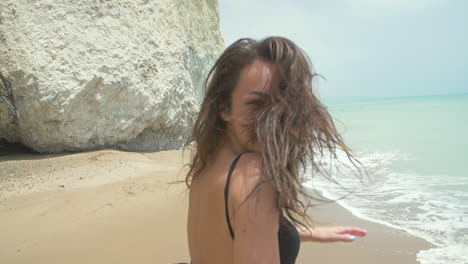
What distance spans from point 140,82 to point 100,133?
130 centimetres

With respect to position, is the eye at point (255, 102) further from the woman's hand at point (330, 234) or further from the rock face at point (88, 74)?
the rock face at point (88, 74)

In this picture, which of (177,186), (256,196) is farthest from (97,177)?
(256,196)

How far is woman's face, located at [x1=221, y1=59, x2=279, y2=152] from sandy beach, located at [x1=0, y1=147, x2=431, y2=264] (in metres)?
1.84

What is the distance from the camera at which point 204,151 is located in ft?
4.29

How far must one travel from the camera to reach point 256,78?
1.10 metres

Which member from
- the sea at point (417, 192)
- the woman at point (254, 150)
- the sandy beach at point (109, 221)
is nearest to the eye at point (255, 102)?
the woman at point (254, 150)

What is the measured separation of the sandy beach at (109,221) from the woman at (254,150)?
170 cm

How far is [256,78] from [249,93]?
0.19ft

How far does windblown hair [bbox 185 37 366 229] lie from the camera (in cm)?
99

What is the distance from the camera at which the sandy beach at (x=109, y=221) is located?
2.90m

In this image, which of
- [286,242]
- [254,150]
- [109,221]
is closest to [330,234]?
[286,242]

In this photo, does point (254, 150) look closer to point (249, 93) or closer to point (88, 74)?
point (249, 93)

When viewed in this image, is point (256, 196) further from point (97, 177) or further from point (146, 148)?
point (146, 148)

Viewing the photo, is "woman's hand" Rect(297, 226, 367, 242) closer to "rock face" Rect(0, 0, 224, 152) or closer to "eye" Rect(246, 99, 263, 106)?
"eye" Rect(246, 99, 263, 106)
